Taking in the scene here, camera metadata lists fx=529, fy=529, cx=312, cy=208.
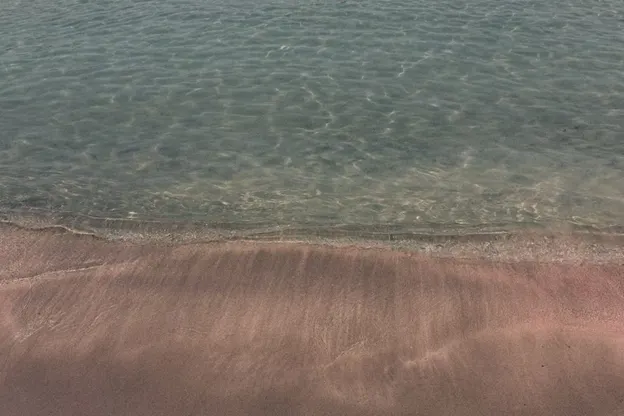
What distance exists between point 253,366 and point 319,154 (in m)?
6.86

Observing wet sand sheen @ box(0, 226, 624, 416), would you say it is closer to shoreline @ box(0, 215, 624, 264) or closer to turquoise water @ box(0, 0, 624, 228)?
shoreline @ box(0, 215, 624, 264)

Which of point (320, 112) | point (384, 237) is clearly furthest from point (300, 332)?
point (320, 112)

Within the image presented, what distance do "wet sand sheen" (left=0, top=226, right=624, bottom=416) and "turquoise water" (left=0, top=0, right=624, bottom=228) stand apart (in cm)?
166

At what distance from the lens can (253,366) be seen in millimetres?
8781

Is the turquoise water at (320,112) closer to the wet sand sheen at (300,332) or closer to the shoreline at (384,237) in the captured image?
the shoreline at (384,237)

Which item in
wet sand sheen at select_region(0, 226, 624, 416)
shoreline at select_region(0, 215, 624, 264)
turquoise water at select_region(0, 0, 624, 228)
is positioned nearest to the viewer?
wet sand sheen at select_region(0, 226, 624, 416)

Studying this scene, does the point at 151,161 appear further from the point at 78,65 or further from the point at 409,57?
the point at 409,57

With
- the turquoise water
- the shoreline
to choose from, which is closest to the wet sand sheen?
the shoreline

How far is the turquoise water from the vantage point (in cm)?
1266

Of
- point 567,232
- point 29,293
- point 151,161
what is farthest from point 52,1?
point 567,232

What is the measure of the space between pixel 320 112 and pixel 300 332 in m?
8.21

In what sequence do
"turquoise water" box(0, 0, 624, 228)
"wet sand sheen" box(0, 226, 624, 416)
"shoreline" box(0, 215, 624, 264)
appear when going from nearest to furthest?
"wet sand sheen" box(0, 226, 624, 416) → "shoreline" box(0, 215, 624, 264) → "turquoise water" box(0, 0, 624, 228)

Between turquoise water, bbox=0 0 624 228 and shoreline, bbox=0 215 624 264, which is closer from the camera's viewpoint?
shoreline, bbox=0 215 624 264

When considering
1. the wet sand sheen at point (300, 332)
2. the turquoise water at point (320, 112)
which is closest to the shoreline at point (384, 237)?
the wet sand sheen at point (300, 332)
